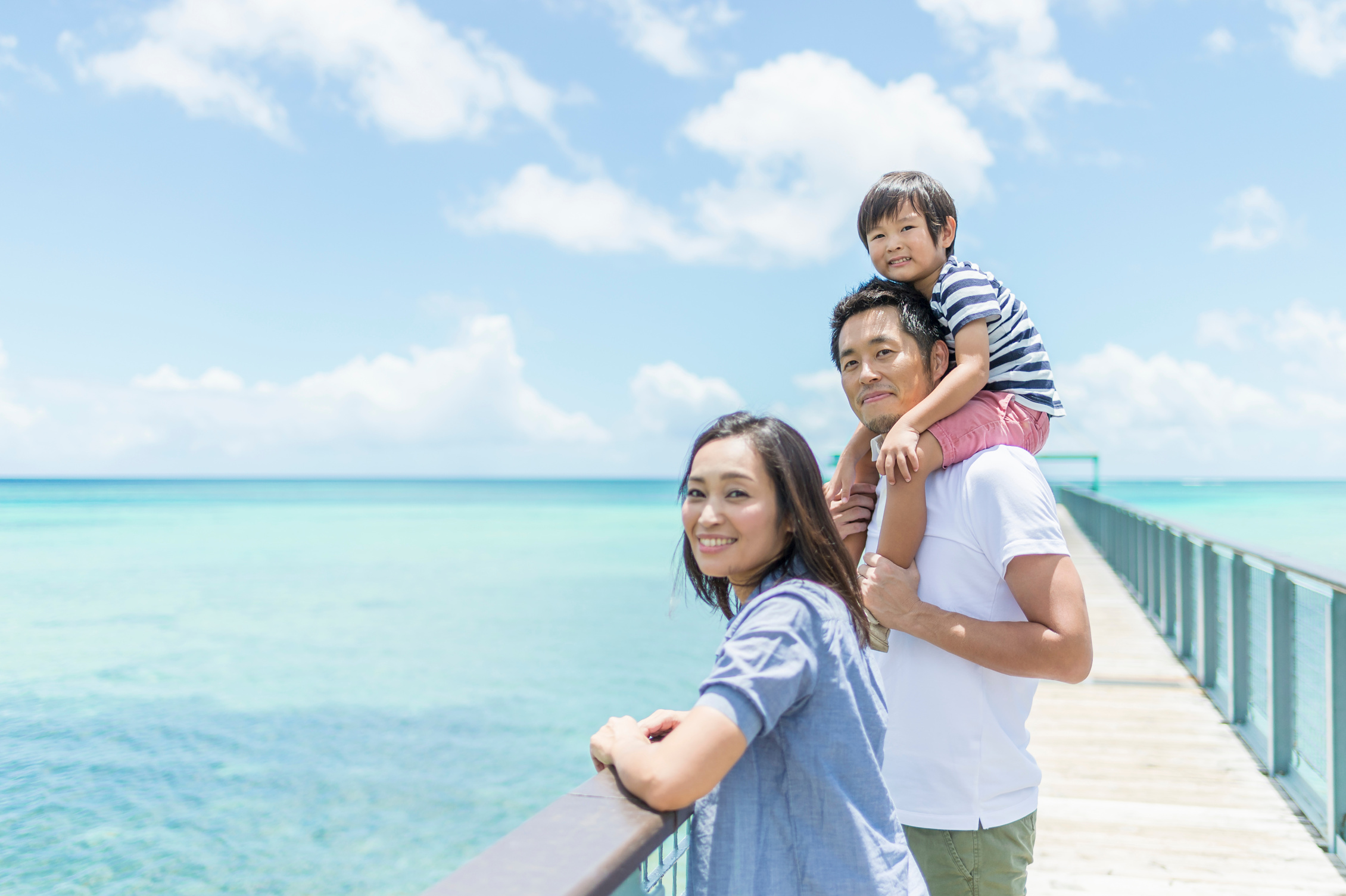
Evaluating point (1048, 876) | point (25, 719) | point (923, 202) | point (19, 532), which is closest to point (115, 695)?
point (25, 719)

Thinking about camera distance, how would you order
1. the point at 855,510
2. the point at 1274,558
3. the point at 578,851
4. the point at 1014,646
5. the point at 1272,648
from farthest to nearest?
the point at 1272,648 < the point at 1274,558 < the point at 855,510 < the point at 1014,646 < the point at 578,851

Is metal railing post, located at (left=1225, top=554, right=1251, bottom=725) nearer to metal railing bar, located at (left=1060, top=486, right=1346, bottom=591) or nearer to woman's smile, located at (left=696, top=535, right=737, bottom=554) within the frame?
metal railing bar, located at (left=1060, top=486, right=1346, bottom=591)

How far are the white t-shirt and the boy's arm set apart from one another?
115 mm

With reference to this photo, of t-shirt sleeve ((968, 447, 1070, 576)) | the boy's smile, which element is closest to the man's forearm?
t-shirt sleeve ((968, 447, 1070, 576))

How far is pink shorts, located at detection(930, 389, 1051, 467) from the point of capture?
5.86 feet

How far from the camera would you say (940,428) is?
1.80m

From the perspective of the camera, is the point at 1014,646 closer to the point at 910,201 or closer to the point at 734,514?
the point at 734,514

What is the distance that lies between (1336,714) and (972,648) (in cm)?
275

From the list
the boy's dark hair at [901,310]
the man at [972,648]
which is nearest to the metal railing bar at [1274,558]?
the man at [972,648]

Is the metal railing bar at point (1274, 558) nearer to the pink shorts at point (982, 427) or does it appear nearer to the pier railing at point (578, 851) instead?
the pink shorts at point (982, 427)

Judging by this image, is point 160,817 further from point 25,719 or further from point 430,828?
point 25,719

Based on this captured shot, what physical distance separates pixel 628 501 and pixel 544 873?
94276 millimetres

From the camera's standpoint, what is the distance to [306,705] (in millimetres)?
12391

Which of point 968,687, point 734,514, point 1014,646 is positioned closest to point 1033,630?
point 1014,646
